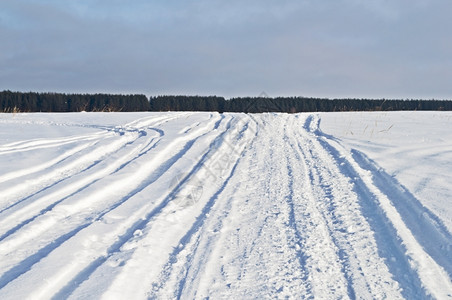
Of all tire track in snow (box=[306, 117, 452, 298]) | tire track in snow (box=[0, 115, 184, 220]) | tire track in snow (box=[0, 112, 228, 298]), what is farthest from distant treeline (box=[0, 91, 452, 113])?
tire track in snow (box=[306, 117, 452, 298])

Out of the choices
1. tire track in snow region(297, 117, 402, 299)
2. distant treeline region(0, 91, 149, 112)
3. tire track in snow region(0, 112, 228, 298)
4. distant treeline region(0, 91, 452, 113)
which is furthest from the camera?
distant treeline region(0, 91, 452, 113)

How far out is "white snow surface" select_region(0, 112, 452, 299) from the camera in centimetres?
300

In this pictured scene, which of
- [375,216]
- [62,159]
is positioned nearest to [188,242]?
[375,216]

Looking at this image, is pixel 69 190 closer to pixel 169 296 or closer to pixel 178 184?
pixel 178 184

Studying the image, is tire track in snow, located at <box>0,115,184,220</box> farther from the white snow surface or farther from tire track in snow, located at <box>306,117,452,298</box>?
tire track in snow, located at <box>306,117,452,298</box>

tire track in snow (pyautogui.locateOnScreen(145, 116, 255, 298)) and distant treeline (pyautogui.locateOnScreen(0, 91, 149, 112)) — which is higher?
→ distant treeline (pyautogui.locateOnScreen(0, 91, 149, 112))

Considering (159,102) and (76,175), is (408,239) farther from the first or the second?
(159,102)

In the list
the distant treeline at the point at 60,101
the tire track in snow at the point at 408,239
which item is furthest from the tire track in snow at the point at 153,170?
the distant treeline at the point at 60,101

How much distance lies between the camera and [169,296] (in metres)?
2.85

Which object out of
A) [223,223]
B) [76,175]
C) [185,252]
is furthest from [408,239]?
[76,175]

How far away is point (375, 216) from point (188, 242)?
203 centimetres

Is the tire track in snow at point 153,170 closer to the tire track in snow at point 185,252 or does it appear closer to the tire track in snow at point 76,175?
the tire track in snow at point 76,175

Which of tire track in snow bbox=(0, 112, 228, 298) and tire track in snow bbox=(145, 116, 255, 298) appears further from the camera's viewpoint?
tire track in snow bbox=(0, 112, 228, 298)

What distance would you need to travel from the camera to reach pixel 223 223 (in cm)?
425
